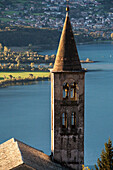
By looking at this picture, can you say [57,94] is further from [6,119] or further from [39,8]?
[39,8]

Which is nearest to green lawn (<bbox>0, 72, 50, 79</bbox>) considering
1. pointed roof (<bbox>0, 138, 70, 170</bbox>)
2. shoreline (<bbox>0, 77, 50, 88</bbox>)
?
shoreline (<bbox>0, 77, 50, 88</bbox>)

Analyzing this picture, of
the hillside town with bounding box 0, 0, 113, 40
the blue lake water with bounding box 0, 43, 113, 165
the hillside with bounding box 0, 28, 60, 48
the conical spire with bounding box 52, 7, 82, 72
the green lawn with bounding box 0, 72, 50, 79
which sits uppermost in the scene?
the conical spire with bounding box 52, 7, 82, 72

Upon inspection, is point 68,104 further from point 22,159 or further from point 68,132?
point 22,159

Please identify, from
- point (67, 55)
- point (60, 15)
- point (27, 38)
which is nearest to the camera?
point (67, 55)

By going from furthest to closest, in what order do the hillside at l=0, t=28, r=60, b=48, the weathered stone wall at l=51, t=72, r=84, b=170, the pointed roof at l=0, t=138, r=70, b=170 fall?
the hillside at l=0, t=28, r=60, b=48
the weathered stone wall at l=51, t=72, r=84, b=170
the pointed roof at l=0, t=138, r=70, b=170

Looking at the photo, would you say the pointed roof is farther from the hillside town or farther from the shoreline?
the hillside town

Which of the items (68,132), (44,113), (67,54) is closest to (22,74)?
(44,113)

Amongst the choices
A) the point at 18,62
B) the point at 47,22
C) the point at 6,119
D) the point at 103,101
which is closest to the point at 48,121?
the point at 6,119
